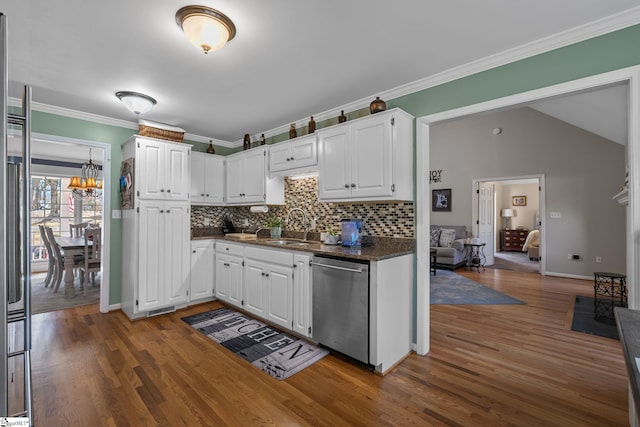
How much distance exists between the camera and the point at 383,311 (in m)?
2.34

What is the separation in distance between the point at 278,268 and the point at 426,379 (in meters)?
1.63

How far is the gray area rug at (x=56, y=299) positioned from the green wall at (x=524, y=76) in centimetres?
226

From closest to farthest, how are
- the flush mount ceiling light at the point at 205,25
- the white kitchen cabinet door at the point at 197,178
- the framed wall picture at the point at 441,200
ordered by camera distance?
the flush mount ceiling light at the point at 205,25 → the white kitchen cabinet door at the point at 197,178 → the framed wall picture at the point at 441,200

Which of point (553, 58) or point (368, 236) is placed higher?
point (553, 58)

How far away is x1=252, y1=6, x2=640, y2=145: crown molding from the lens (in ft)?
6.00

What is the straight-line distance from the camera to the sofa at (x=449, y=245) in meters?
6.48

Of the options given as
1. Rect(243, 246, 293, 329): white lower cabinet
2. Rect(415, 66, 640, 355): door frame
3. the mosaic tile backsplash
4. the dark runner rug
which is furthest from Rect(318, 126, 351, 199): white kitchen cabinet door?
the dark runner rug

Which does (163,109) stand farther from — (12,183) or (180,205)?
(12,183)

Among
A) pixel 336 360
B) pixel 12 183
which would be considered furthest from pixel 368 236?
pixel 12 183

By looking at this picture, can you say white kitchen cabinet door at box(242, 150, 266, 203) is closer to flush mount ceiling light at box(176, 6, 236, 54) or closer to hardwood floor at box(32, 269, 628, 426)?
hardwood floor at box(32, 269, 628, 426)

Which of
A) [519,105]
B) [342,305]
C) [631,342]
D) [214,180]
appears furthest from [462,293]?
[214,180]

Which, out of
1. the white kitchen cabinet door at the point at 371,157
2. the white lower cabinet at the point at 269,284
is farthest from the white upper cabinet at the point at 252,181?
the white kitchen cabinet door at the point at 371,157

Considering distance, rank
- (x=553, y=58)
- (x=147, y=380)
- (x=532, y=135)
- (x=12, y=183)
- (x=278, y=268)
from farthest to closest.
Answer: (x=532, y=135) → (x=278, y=268) → (x=147, y=380) → (x=553, y=58) → (x=12, y=183)

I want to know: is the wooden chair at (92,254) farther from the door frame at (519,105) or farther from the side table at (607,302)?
the side table at (607,302)
